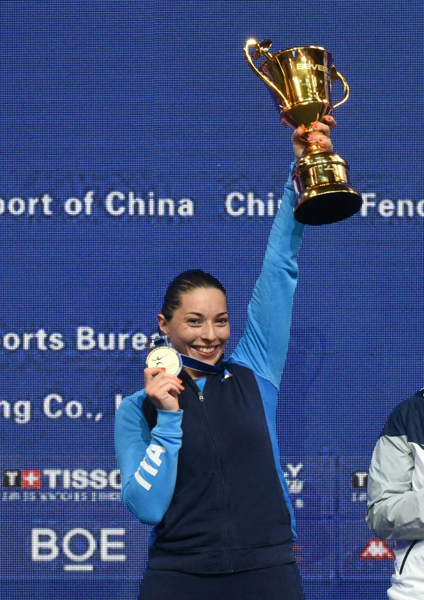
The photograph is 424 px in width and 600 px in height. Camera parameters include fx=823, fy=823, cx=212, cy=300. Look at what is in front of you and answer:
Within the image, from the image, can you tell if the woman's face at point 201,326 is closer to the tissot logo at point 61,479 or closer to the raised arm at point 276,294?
the raised arm at point 276,294

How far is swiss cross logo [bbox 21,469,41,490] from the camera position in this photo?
276 centimetres

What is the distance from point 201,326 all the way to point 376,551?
1.26 metres

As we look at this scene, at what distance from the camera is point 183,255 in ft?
9.19

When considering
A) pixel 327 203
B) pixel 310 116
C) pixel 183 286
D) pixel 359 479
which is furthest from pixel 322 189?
pixel 359 479

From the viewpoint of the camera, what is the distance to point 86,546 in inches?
108

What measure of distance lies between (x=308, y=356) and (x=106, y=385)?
0.69 meters

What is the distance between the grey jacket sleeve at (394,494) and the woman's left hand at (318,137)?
0.73m

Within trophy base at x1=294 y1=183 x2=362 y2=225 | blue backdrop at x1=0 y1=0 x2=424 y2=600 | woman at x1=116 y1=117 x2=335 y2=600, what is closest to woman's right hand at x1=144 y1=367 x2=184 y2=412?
woman at x1=116 y1=117 x2=335 y2=600

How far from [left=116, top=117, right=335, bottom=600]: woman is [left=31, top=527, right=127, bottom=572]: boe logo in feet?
3.12

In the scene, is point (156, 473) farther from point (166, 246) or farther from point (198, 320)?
point (166, 246)

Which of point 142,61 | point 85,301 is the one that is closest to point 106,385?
point 85,301

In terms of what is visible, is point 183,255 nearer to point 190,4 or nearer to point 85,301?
point 85,301

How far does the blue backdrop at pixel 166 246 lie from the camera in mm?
2754

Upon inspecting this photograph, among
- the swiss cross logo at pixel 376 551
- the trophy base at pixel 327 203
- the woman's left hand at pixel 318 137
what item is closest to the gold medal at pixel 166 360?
the trophy base at pixel 327 203
